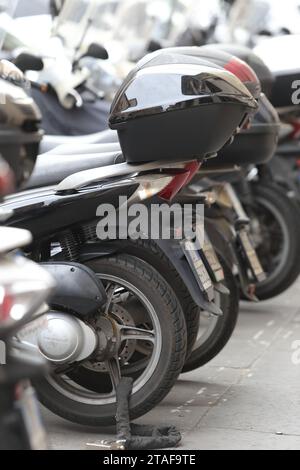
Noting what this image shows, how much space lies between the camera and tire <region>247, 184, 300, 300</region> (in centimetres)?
616

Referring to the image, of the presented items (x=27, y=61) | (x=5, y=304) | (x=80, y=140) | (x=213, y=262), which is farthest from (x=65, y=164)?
(x=5, y=304)

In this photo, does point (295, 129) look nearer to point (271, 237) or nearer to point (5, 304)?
point (271, 237)

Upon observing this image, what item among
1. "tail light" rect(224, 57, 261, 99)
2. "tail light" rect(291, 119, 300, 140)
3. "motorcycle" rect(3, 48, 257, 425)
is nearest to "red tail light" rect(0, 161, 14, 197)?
"motorcycle" rect(3, 48, 257, 425)

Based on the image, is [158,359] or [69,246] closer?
[158,359]

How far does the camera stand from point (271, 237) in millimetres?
6340

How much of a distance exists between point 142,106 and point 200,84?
218 mm

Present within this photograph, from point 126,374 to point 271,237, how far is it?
105 inches

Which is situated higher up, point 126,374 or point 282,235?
point 282,235

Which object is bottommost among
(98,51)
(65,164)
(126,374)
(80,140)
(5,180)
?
(126,374)

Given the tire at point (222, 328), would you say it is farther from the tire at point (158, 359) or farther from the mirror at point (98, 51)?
the mirror at point (98, 51)

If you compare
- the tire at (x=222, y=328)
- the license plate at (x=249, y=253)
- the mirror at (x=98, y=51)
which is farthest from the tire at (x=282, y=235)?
the tire at (x=222, y=328)

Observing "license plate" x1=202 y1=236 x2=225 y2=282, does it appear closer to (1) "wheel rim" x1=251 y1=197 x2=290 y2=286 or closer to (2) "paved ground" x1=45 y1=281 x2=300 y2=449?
(2) "paved ground" x1=45 y1=281 x2=300 y2=449
